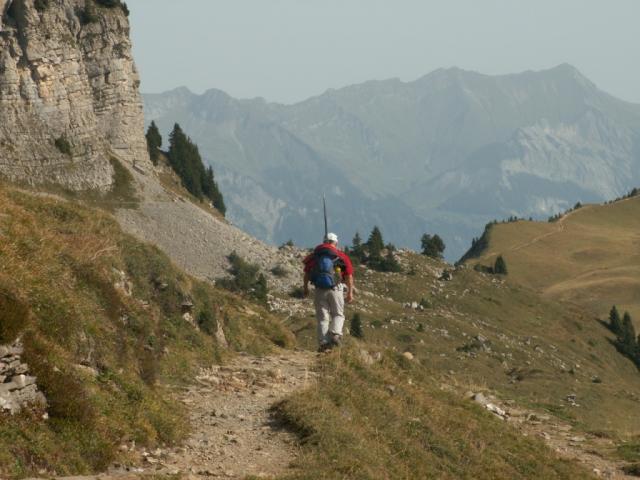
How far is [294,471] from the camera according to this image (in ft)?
45.4

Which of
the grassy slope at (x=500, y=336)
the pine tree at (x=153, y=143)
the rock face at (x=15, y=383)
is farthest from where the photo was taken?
the pine tree at (x=153, y=143)

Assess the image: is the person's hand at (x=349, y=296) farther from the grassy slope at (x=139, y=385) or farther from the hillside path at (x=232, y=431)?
the hillside path at (x=232, y=431)

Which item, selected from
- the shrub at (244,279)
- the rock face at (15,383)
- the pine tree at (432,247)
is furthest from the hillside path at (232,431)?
the pine tree at (432,247)

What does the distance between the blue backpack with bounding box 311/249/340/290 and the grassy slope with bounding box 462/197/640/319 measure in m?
115

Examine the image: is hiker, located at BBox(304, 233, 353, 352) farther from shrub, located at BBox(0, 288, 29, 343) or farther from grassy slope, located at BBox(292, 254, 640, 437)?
grassy slope, located at BBox(292, 254, 640, 437)

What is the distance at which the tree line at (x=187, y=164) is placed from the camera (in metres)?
122

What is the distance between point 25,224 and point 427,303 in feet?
249

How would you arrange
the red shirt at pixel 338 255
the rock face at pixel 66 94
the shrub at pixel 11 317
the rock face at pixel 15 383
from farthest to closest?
the rock face at pixel 66 94 < the red shirt at pixel 338 255 < the shrub at pixel 11 317 < the rock face at pixel 15 383

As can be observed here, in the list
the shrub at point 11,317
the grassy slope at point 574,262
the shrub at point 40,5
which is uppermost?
the shrub at point 40,5

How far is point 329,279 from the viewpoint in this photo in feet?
69.7

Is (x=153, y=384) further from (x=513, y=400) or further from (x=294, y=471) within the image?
(x=513, y=400)

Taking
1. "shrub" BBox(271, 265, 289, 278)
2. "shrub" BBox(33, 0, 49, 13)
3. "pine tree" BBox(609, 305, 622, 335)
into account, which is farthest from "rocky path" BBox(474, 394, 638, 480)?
"pine tree" BBox(609, 305, 622, 335)

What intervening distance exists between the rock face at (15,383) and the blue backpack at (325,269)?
29.9 feet

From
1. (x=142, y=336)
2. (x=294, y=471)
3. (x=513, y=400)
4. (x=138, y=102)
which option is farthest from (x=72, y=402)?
(x=138, y=102)
